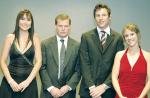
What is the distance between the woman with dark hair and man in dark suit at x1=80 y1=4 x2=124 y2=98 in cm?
53

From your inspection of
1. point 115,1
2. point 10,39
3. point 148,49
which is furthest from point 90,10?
point 10,39

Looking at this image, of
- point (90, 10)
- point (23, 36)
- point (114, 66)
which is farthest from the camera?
point (90, 10)

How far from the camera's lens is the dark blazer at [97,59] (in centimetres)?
333

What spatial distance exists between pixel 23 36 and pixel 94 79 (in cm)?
93

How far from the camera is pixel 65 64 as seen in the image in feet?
11.2

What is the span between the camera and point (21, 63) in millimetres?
3336

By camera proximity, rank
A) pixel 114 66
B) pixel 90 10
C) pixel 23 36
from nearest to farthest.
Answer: pixel 114 66 < pixel 23 36 < pixel 90 10

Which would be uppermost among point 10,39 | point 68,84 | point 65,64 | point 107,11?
point 107,11

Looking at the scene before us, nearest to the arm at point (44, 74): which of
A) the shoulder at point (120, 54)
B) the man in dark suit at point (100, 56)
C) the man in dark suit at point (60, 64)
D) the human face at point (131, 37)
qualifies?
the man in dark suit at point (60, 64)

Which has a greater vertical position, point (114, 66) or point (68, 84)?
point (114, 66)

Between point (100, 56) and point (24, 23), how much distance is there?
91cm

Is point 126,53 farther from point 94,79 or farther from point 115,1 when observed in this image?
point 115,1

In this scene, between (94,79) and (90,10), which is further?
(90,10)

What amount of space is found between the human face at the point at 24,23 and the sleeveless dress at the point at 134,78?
1.14 meters
